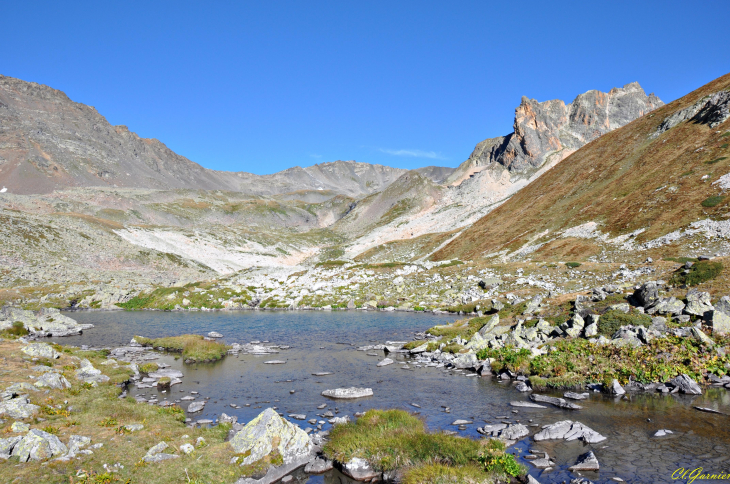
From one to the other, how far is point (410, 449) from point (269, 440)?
234 inches

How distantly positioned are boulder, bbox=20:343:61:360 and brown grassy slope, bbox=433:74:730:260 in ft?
292

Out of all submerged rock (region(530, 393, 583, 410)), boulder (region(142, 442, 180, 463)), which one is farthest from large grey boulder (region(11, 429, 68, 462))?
submerged rock (region(530, 393, 583, 410))

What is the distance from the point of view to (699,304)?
98.8 feet

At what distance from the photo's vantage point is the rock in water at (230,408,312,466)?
1648 centimetres

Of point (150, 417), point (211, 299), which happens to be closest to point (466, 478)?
point (150, 417)

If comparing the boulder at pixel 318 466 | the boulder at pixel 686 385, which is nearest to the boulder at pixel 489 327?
the boulder at pixel 686 385

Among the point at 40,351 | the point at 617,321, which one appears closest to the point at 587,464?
the point at 617,321

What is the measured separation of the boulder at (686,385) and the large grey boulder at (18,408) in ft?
116

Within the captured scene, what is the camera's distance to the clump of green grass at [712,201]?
238ft

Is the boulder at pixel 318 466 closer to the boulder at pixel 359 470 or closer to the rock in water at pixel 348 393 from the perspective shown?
the boulder at pixel 359 470

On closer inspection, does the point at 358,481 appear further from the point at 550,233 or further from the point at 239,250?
the point at 239,250

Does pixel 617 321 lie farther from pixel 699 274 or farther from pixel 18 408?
pixel 18 408

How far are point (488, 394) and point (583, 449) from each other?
855cm

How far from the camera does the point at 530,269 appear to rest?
71250 millimetres
